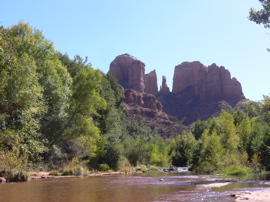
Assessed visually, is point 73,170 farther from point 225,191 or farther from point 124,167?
point 225,191

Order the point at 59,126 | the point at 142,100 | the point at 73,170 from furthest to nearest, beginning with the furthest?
the point at 142,100 → the point at 59,126 → the point at 73,170

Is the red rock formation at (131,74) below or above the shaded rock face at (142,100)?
above

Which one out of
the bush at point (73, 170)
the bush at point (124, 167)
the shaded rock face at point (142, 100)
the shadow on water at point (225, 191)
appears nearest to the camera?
the shadow on water at point (225, 191)

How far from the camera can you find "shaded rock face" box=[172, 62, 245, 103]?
169 meters

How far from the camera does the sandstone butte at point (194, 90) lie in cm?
16225

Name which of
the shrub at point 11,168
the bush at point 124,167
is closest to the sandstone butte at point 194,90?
the bush at point 124,167

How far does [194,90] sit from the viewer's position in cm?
18712

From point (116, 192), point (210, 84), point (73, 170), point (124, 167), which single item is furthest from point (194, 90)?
point (116, 192)

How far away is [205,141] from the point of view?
34.8 metres

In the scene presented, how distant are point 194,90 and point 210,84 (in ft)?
41.3

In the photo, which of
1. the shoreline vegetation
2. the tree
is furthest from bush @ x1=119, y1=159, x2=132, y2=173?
the tree

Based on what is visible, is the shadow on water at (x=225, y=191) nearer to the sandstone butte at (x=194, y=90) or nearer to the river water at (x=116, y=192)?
the river water at (x=116, y=192)

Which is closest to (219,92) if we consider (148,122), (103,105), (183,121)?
(183,121)

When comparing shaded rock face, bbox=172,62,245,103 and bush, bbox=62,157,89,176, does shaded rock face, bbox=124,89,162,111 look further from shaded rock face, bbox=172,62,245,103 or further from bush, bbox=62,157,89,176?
bush, bbox=62,157,89,176
